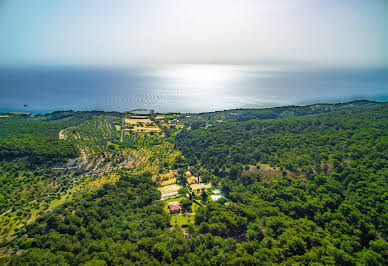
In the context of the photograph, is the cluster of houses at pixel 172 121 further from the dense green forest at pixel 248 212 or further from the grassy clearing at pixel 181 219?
the grassy clearing at pixel 181 219

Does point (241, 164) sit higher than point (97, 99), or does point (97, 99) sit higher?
point (97, 99)

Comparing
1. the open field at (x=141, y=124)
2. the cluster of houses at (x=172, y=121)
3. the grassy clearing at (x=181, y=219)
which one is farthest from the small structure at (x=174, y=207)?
the cluster of houses at (x=172, y=121)

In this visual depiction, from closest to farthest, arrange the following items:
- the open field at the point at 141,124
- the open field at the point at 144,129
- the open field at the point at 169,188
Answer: the open field at the point at 169,188 < the open field at the point at 144,129 < the open field at the point at 141,124

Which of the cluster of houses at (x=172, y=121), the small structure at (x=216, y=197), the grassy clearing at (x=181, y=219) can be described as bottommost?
the grassy clearing at (x=181, y=219)

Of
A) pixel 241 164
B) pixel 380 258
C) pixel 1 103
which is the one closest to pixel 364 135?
pixel 241 164

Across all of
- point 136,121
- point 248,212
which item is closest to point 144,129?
point 136,121

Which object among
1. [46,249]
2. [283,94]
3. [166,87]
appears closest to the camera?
[46,249]

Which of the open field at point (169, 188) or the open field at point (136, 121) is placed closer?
the open field at point (169, 188)

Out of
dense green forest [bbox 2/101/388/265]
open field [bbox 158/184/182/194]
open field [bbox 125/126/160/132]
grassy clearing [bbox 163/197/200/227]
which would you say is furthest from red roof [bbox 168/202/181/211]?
open field [bbox 125/126/160/132]

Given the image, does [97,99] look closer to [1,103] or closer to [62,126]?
[1,103]

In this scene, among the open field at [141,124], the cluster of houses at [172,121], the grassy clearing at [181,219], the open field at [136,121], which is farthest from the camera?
the cluster of houses at [172,121]
